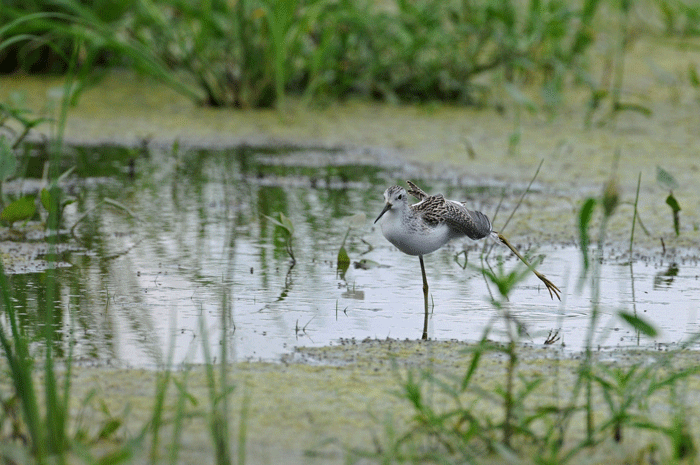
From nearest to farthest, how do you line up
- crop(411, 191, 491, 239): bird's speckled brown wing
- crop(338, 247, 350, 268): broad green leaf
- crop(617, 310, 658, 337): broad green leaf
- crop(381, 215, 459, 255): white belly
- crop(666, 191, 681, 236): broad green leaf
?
crop(617, 310, 658, 337): broad green leaf
crop(381, 215, 459, 255): white belly
crop(411, 191, 491, 239): bird's speckled brown wing
crop(338, 247, 350, 268): broad green leaf
crop(666, 191, 681, 236): broad green leaf

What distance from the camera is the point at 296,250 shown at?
4312mm

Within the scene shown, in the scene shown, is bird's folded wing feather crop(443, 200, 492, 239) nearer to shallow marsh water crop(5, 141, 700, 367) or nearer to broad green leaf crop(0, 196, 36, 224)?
shallow marsh water crop(5, 141, 700, 367)

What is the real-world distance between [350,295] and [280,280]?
1.01 feet

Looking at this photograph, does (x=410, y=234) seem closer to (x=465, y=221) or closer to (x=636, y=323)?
(x=465, y=221)

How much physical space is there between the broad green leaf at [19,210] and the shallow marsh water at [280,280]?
0.23 metres

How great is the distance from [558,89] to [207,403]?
204 inches

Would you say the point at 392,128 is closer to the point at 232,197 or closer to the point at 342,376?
the point at 232,197

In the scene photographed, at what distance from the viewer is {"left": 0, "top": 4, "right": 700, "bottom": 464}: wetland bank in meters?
2.25

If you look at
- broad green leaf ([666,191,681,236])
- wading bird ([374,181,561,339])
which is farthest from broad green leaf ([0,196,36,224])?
broad green leaf ([666,191,681,236])

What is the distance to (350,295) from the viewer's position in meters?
3.67

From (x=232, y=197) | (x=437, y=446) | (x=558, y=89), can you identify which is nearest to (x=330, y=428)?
(x=437, y=446)

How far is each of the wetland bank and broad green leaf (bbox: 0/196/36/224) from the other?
0.45 feet

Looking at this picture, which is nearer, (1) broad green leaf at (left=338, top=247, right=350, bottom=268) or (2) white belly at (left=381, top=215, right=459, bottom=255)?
(2) white belly at (left=381, top=215, right=459, bottom=255)

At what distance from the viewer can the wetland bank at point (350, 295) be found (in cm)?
225
